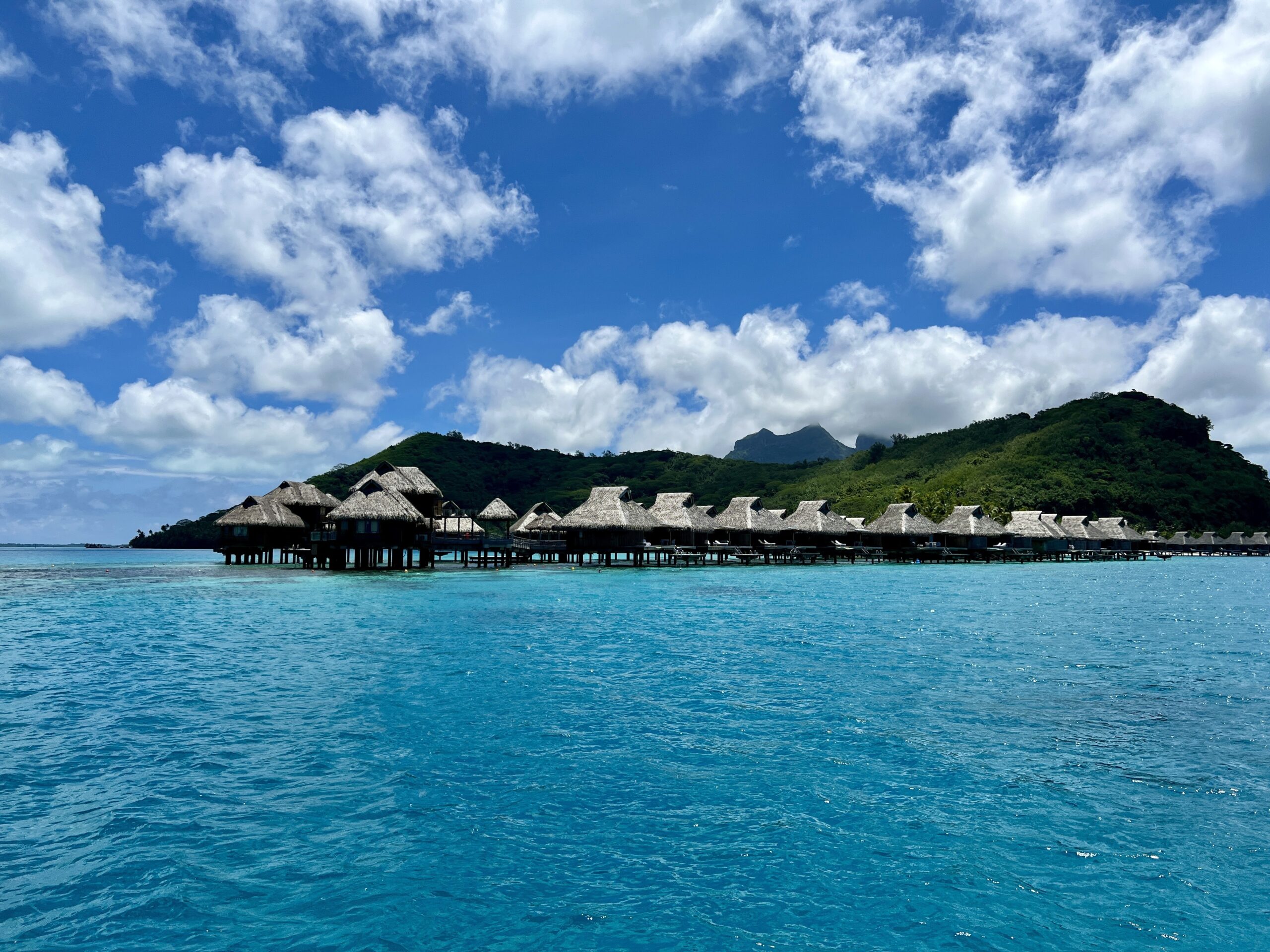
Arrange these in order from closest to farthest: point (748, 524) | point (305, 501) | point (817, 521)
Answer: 1. point (305, 501)
2. point (748, 524)
3. point (817, 521)

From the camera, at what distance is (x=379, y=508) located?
45781mm

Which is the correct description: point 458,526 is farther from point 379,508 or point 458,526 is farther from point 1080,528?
point 1080,528

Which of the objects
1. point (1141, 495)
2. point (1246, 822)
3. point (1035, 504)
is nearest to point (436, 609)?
point (1246, 822)

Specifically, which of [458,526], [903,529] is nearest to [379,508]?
[458,526]

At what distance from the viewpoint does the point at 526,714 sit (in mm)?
12188

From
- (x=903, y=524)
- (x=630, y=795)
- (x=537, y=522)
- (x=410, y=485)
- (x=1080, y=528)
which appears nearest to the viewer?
(x=630, y=795)

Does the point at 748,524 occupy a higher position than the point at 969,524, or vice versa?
the point at 748,524

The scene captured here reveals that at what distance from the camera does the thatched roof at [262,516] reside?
54875mm

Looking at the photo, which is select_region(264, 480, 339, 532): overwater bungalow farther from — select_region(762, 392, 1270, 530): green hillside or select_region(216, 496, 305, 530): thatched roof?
select_region(762, 392, 1270, 530): green hillside

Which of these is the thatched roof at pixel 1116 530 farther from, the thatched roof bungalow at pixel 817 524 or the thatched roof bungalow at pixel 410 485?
the thatched roof bungalow at pixel 410 485

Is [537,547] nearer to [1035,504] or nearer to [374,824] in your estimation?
[374,824]

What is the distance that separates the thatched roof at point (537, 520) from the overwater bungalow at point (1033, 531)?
49.3m

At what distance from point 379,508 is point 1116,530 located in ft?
296

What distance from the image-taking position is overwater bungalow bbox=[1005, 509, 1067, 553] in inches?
3199
